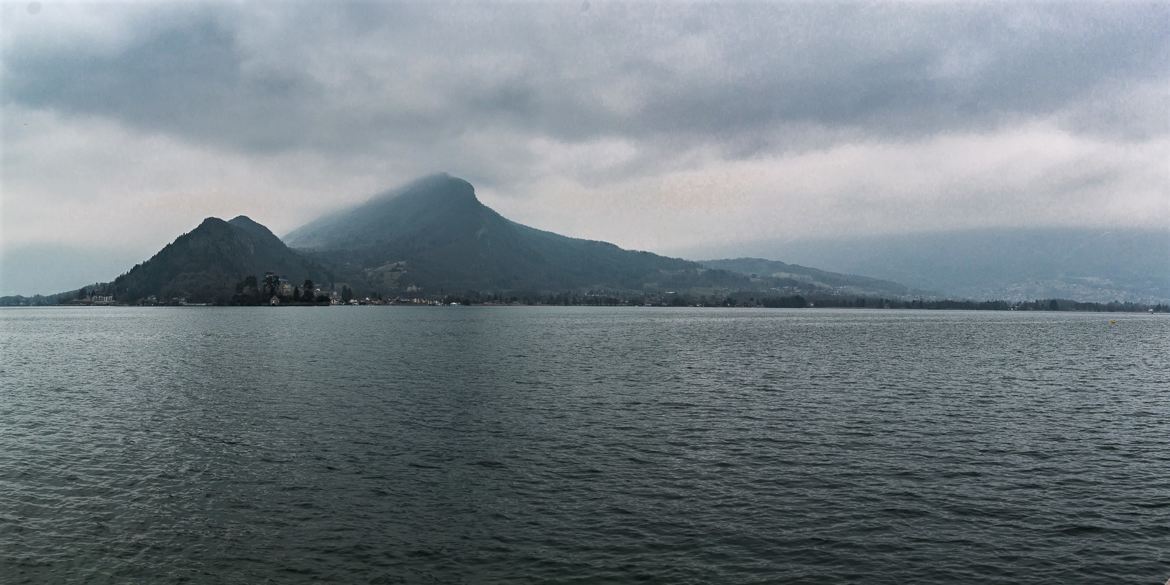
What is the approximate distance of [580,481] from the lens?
1400 inches

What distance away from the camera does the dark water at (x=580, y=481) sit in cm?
2555

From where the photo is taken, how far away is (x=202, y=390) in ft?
226

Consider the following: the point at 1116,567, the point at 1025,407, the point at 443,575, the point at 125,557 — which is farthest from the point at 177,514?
the point at 1025,407

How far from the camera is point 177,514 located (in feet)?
100

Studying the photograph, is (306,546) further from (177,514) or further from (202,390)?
(202,390)

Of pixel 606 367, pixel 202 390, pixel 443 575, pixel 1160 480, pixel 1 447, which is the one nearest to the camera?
pixel 443 575

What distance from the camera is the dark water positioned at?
25.5 meters

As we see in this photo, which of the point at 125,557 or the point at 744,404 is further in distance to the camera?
the point at 744,404

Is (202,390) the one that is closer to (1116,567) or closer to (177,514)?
(177,514)

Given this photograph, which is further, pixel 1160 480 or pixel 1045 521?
pixel 1160 480

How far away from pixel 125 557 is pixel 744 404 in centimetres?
4737

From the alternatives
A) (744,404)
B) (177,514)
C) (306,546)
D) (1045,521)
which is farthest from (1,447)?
(1045,521)

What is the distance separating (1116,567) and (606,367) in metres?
69.0

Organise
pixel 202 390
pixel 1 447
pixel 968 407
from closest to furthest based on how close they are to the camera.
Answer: pixel 1 447
pixel 968 407
pixel 202 390
